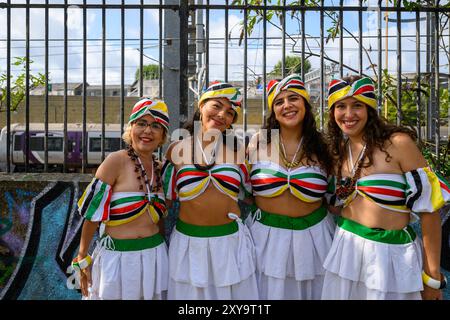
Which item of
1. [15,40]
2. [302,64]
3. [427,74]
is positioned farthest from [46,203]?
[427,74]

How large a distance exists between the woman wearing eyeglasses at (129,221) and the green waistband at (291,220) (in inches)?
27.8

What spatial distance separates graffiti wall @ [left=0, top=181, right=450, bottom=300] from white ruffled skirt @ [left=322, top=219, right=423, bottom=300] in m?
1.15

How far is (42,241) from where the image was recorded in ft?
11.5

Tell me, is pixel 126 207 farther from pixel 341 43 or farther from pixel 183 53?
pixel 341 43

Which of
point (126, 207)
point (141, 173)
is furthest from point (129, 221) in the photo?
point (141, 173)

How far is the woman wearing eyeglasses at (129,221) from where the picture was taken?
2.68 metres

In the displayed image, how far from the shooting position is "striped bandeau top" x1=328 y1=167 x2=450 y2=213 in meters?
2.52

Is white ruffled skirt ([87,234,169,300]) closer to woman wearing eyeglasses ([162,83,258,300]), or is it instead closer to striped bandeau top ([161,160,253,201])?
woman wearing eyeglasses ([162,83,258,300])

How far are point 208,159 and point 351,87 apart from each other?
103cm

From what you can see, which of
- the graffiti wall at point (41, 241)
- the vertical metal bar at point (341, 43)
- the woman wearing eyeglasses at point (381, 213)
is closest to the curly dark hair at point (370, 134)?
the woman wearing eyeglasses at point (381, 213)

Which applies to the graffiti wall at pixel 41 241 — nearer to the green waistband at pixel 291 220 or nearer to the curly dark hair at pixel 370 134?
the green waistband at pixel 291 220

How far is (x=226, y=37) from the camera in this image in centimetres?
355
